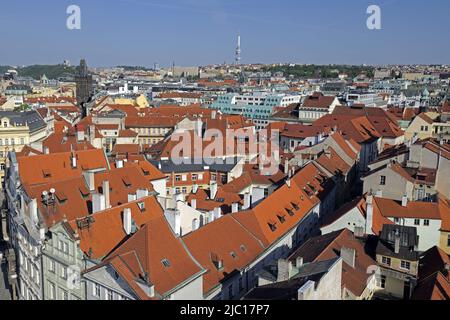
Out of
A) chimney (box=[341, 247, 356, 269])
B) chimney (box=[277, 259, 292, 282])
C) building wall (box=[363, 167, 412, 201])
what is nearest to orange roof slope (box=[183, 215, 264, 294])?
chimney (box=[277, 259, 292, 282])

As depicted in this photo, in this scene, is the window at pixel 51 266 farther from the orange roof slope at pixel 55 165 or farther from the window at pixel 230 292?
the orange roof slope at pixel 55 165

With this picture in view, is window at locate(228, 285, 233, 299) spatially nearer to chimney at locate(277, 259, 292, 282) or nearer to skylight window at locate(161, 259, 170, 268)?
skylight window at locate(161, 259, 170, 268)

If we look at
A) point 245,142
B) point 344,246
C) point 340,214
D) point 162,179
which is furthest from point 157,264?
point 245,142

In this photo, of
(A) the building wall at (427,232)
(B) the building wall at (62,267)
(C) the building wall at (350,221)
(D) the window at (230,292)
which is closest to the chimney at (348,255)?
(D) the window at (230,292)

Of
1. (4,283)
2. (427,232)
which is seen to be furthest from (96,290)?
(427,232)
